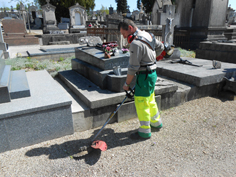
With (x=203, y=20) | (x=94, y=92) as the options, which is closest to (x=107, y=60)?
(x=94, y=92)

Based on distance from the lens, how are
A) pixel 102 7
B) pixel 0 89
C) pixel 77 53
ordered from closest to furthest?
pixel 0 89 → pixel 77 53 → pixel 102 7

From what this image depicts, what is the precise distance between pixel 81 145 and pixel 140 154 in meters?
0.96

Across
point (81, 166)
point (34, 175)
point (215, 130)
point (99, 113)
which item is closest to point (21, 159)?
point (34, 175)

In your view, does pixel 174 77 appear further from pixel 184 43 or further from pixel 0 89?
pixel 184 43

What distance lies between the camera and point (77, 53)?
579 cm

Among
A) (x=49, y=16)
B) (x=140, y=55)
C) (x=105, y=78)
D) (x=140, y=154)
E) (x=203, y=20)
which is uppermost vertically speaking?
(x=49, y=16)

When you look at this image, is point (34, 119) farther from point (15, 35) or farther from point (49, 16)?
point (49, 16)

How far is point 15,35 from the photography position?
12.8 metres

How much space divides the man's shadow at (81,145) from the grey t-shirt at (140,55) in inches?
46.5

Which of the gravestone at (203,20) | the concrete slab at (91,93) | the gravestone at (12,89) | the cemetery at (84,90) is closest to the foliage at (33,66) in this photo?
the cemetery at (84,90)

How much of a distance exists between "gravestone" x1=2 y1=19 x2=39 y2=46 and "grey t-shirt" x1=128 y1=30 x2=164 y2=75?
Result: 11.6 m

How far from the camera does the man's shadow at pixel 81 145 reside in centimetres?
282

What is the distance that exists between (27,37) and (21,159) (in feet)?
38.9

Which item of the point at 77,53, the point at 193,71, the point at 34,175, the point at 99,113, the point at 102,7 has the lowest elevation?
the point at 34,175
